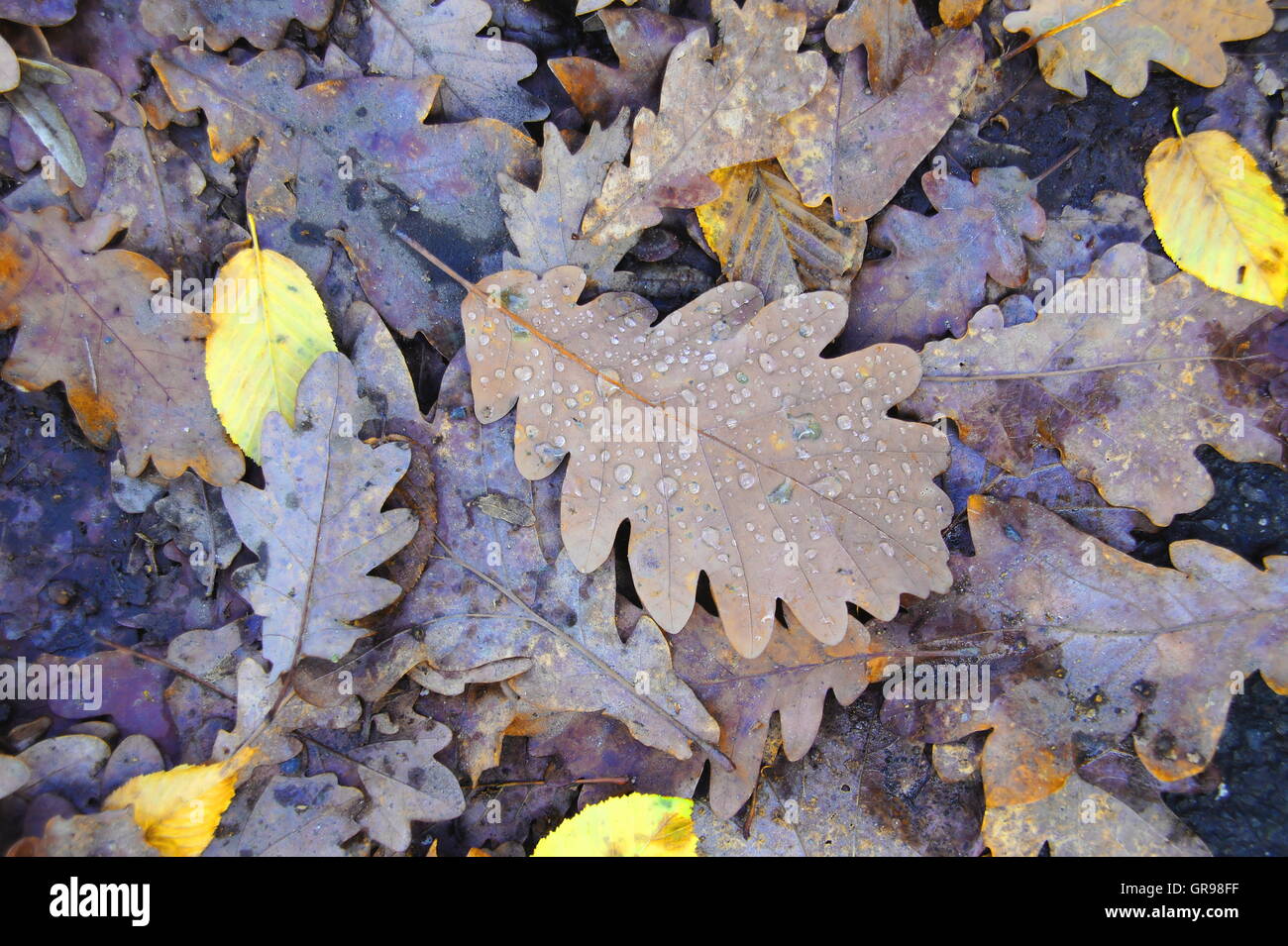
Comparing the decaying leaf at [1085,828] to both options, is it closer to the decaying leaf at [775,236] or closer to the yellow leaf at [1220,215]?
the yellow leaf at [1220,215]

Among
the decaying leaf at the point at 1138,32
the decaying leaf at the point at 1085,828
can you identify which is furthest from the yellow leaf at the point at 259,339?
the decaying leaf at the point at 1085,828

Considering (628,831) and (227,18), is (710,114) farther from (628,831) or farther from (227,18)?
Result: (628,831)

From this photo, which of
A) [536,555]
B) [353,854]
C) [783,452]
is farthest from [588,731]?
[783,452]

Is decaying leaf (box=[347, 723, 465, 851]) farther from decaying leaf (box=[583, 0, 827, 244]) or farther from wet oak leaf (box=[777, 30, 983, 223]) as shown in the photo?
wet oak leaf (box=[777, 30, 983, 223])

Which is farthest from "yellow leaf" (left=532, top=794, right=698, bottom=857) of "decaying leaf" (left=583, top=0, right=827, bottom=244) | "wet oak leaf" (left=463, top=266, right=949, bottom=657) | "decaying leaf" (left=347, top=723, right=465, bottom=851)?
"decaying leaf" (left=583, top=0, right=827, bottom=244)

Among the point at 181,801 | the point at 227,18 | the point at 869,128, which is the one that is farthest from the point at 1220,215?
the point at 181,801
